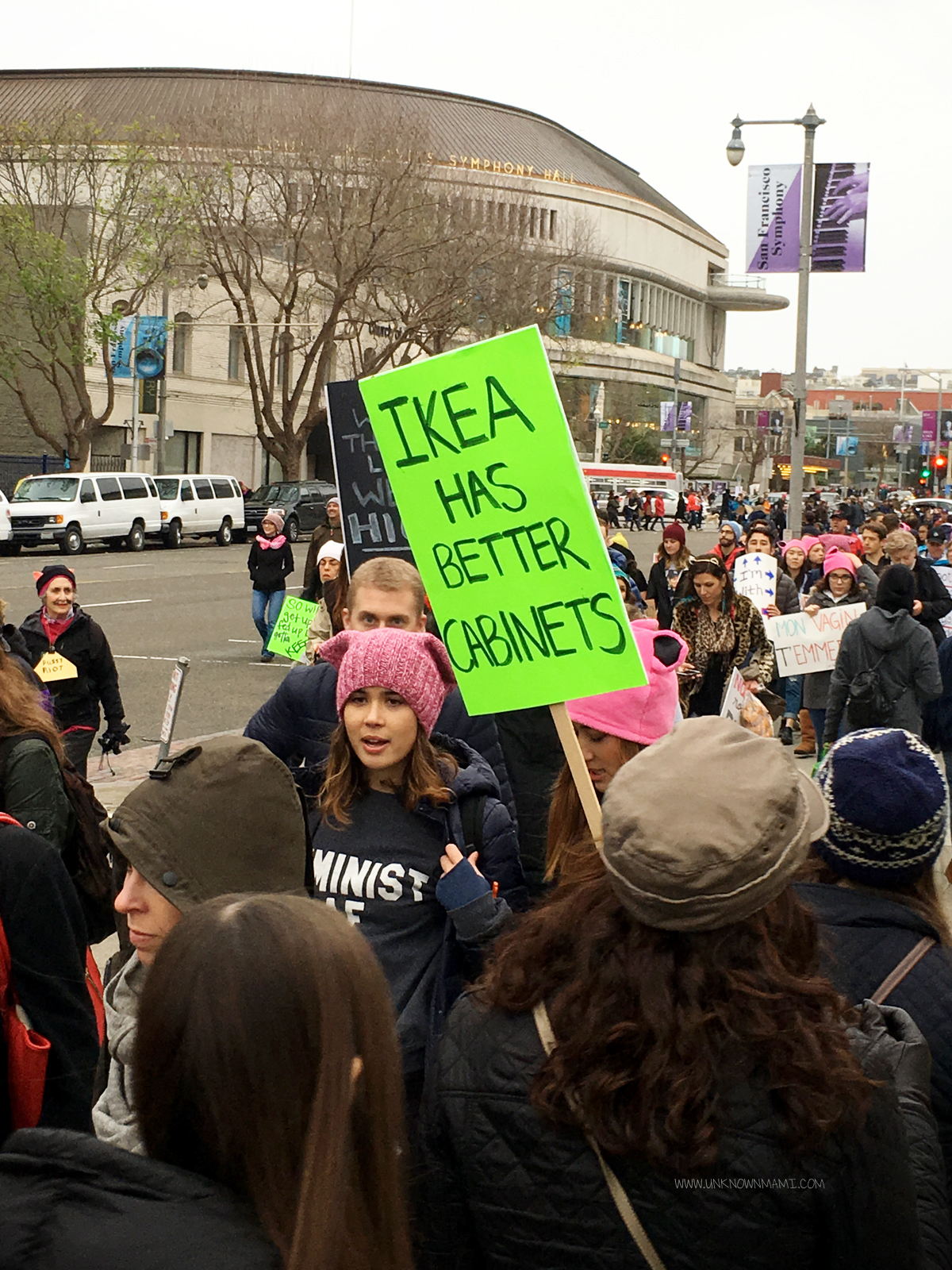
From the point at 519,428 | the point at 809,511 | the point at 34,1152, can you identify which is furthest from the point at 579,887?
the point at 809,511

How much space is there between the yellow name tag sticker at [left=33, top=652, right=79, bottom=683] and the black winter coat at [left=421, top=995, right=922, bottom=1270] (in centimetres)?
600

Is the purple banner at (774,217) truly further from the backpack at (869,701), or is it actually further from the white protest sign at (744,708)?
the white protest sign at (744,708)

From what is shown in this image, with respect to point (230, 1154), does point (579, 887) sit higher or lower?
higher

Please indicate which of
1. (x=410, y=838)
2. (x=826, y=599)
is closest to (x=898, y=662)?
(x=826, y=599)

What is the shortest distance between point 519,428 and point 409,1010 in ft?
4.08

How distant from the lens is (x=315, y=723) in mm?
4172

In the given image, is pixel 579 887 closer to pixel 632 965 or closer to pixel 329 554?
pixel 632 965

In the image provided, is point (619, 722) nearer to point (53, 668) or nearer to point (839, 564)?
point (53, 668)

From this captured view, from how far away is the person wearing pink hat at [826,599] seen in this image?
37.3 ft

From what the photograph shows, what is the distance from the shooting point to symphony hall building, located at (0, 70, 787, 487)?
50688mm

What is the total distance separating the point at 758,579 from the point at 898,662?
3.57m

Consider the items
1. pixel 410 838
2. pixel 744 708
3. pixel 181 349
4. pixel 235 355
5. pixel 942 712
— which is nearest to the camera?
pixel 410 838

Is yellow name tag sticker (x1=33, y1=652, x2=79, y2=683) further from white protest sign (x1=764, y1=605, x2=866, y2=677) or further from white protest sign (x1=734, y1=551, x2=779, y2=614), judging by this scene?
white protest sign (x1=734, y1=551, x2=779, y2=614)

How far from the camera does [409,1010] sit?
3.06 metres
